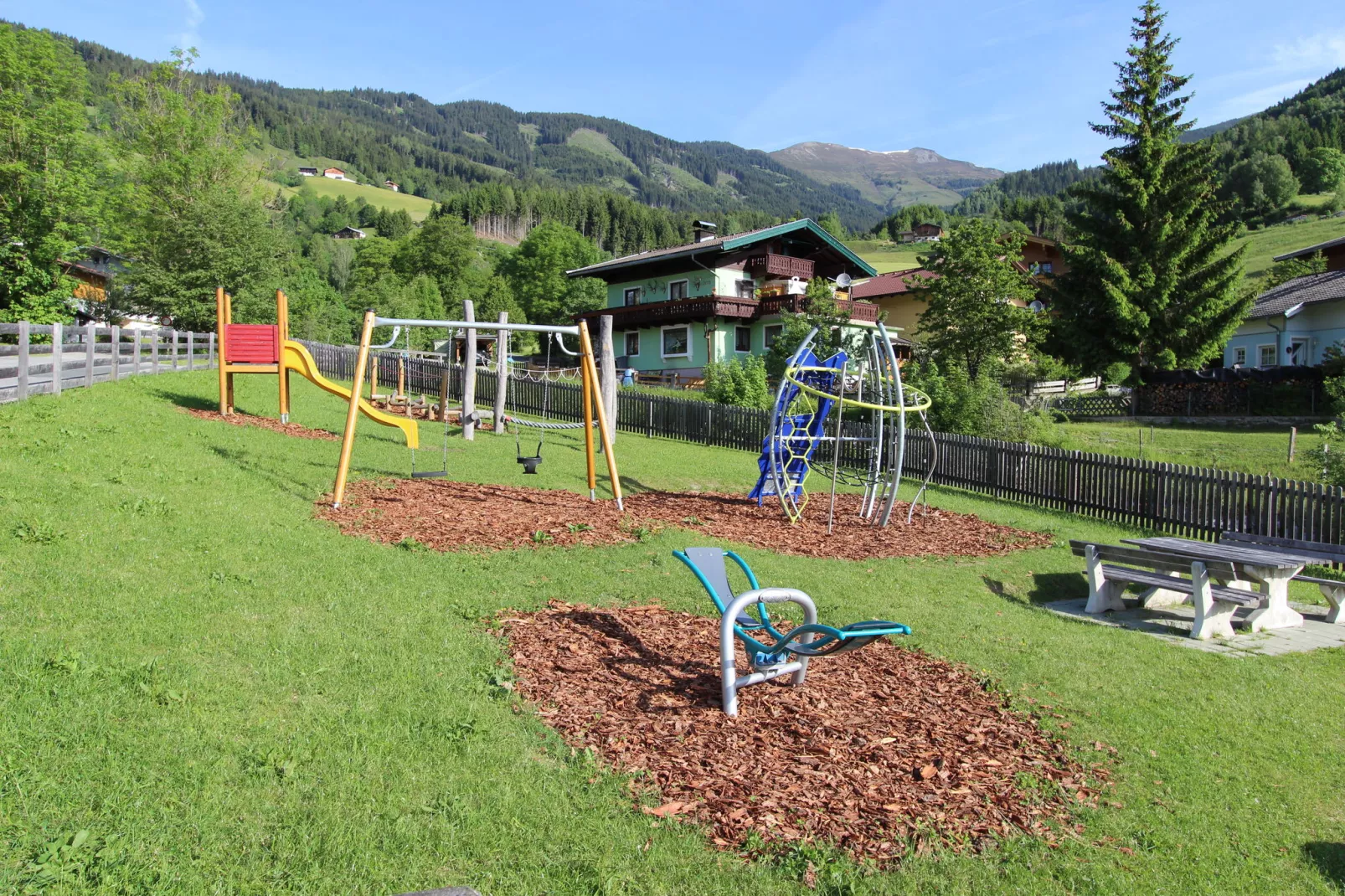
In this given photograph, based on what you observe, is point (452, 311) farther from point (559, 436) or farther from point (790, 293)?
point (559, 436)

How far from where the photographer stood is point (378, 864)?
360 cm

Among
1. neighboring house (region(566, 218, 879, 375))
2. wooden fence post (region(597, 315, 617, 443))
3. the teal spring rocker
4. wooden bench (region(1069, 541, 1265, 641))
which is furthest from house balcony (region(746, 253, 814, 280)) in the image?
the teal spring rocker

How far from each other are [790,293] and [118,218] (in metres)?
35.9

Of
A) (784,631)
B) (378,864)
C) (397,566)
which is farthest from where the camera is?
(397,566)

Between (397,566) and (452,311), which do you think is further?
(452,311)

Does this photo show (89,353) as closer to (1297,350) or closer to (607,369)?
(607,369)

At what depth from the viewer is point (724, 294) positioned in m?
45.9

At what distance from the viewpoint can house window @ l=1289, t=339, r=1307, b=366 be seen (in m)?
39.3

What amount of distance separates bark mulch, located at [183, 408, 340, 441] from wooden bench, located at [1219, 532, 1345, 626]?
48.9 ft

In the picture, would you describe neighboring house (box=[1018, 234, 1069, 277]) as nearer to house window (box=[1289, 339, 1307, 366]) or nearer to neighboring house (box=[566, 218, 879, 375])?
neighboring house (box=[566, 218, 879, 375])

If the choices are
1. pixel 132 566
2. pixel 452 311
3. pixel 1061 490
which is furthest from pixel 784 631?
pixel 452 311

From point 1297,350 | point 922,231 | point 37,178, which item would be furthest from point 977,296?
point 922,231

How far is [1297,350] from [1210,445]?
19.5 meters

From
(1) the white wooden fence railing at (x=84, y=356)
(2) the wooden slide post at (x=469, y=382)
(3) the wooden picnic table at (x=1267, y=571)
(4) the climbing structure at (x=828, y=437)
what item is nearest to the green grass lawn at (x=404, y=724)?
(3) the wooden picnic table at (x=1267, y=571)
